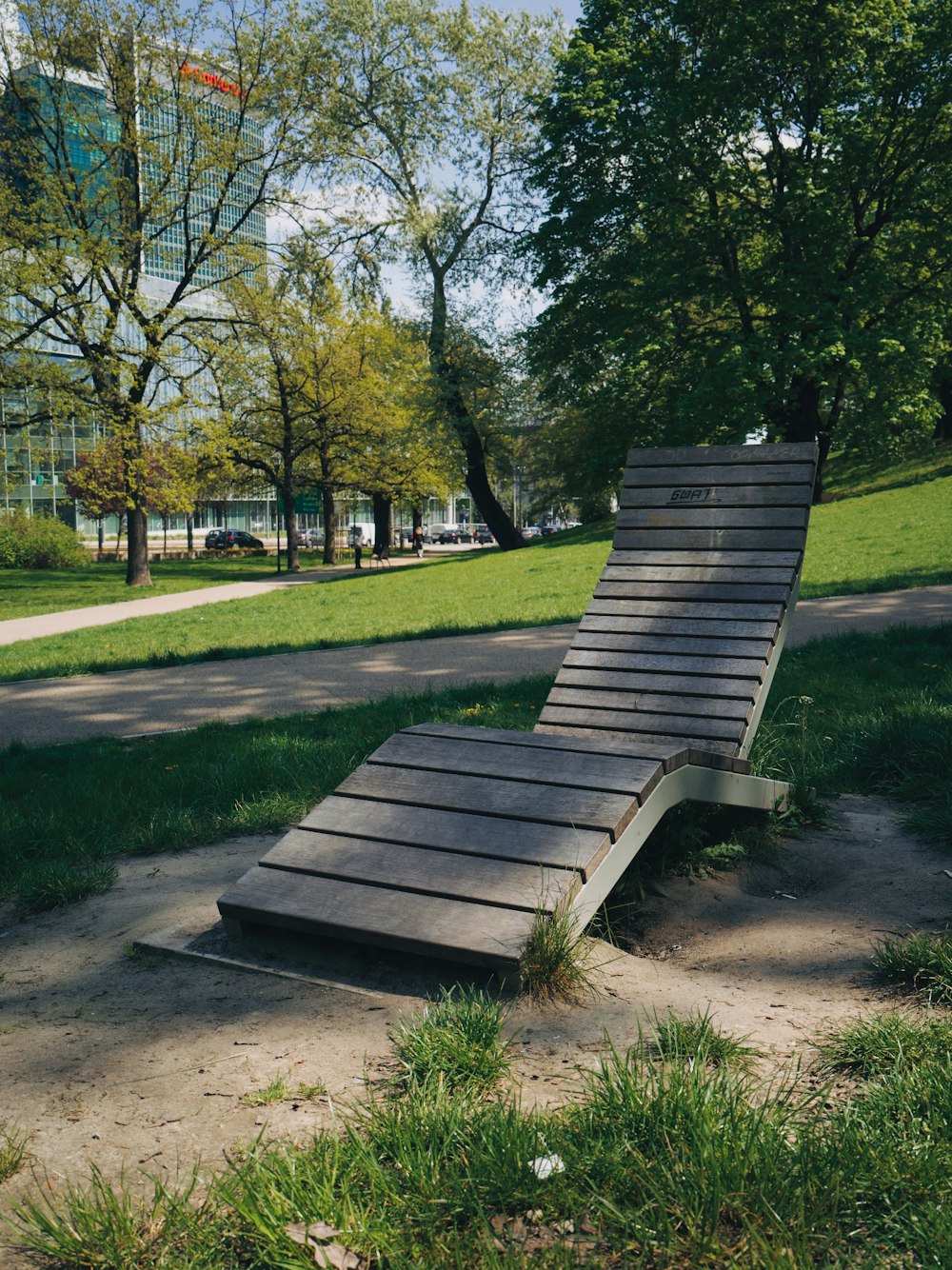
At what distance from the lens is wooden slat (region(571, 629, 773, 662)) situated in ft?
17.4

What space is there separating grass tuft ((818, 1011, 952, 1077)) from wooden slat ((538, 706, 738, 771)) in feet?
5.56

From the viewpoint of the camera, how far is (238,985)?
339cm

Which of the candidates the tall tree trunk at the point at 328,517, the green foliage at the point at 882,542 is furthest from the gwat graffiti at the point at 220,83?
the green foliage at the point at 882,542

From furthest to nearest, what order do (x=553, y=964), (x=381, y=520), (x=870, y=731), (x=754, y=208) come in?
(x=381, y=520), (x=754, y=208), (x=870, y=731), (x=553, y=964)

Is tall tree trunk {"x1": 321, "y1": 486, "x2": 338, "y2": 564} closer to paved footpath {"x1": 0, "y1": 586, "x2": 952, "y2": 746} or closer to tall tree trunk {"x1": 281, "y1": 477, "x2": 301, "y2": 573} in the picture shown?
tall tree trunk {"x1": 281, "y1": 477, "x2": 301, "y2": 573}

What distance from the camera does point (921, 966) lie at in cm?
325

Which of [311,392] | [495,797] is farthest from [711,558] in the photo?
[311,392]

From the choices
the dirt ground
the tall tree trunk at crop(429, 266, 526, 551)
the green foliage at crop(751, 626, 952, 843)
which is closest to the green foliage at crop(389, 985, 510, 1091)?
the dirt ground

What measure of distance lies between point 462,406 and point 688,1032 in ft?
106

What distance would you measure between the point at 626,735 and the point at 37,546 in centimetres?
3754

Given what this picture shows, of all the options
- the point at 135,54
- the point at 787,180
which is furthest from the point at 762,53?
the point at 135,54

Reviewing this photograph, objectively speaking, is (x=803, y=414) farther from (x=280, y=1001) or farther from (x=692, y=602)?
(x=280, y=1001)

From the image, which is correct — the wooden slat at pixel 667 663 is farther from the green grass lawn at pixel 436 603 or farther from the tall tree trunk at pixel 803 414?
the tall tree trunk at pixel 803 414

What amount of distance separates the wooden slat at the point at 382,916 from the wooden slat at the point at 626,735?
1.51 metres
